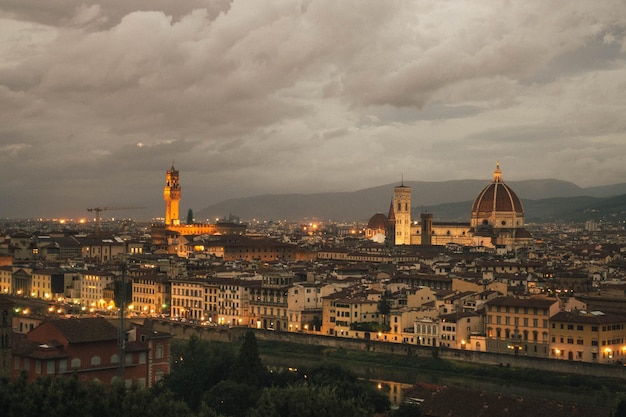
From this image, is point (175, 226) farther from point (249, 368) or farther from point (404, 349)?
point (249, 368)

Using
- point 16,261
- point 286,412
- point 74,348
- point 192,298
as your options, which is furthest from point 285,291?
point 16,261

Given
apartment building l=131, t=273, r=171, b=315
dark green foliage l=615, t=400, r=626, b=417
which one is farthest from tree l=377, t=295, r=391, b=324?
dark green foliage l=615, t=400, r=626, b=417

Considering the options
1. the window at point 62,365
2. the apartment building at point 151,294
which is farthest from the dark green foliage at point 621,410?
the apartment building at point 151,294

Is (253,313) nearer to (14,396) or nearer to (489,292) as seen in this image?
(489,292)

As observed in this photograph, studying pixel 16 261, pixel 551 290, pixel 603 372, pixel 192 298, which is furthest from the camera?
pixel 16 261

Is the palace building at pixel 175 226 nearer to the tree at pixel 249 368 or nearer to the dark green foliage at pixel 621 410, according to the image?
the tree at pixel 249 368

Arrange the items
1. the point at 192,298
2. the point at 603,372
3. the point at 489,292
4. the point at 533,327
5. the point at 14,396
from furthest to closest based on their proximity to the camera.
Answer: the point at 192,298 < the point at 489,292 < the point at 533,327 < the point at 603,372 < the point at 14,396

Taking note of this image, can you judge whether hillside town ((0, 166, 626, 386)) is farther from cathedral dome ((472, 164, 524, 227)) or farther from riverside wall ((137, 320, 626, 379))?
cathedral dome ((472, 164, 524, 227))
